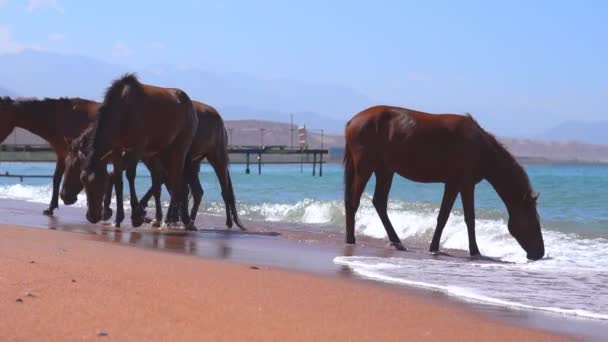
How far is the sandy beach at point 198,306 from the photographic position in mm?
4723

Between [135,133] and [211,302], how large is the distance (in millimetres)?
7093

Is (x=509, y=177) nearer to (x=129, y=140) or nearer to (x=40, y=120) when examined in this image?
(x=129, y=140)

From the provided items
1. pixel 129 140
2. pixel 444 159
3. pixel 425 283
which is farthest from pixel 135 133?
pixel 425 283

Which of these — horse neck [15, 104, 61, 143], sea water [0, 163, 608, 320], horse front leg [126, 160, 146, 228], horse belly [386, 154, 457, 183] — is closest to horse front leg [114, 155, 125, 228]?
horse front leg [126, 160, 146, 228]

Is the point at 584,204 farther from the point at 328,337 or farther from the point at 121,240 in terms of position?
the point at 328,337

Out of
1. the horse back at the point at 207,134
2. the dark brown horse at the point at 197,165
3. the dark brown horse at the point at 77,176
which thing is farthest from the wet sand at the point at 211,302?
the horse back at the point at 207,134

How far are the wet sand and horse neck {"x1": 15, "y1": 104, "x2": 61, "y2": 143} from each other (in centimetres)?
642

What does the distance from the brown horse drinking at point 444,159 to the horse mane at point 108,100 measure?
3.02 m

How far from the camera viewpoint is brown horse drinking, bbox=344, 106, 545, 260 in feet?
38.7

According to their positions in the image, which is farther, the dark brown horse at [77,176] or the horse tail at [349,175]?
the dark brown horse at [77,176]

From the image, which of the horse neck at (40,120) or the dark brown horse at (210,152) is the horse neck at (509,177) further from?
the horse neck at (40,120)

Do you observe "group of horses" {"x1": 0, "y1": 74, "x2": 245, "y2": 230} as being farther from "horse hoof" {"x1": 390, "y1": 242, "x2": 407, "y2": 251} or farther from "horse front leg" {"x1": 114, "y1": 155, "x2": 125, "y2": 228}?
"horse hoof" {"x1": 390, "y1": 242, "x2": 407, "y2": 251}

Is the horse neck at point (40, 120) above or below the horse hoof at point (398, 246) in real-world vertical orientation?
above

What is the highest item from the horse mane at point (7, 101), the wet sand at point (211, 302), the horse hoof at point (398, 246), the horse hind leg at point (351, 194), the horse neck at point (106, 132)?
the horse mane at point (7, 101)
